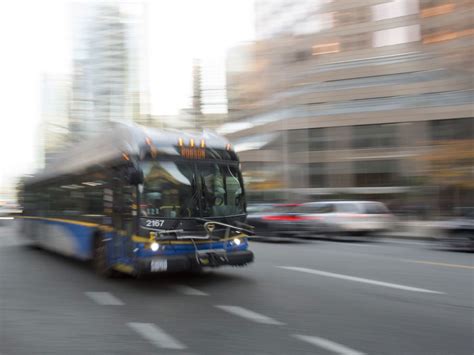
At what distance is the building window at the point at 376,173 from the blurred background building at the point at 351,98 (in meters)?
0.09

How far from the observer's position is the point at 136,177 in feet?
27.6

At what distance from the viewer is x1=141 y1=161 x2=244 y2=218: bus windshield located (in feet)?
28.0

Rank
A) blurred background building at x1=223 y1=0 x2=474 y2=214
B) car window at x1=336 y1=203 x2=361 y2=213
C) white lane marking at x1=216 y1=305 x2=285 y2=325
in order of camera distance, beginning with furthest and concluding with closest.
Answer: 1. blurred background building at x1=223 y1=0 x2=474 y2=214
2. car window at x1=336 y1=203 x2=361 y2=213
3. white lane marking at x1=216 y1=305 x2=285 y2=325

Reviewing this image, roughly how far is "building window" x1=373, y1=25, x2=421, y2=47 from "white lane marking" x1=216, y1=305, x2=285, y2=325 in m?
43.7

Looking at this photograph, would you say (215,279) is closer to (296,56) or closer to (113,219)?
(113,219)

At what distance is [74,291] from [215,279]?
2.40 metres

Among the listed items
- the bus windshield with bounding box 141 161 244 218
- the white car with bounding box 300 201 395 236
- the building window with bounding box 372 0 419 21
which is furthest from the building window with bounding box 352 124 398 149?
the bus windshield with bounding box 141 161 244 218

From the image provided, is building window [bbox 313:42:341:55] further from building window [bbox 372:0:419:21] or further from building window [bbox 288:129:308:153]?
building window [bbox 288:129:308:153]

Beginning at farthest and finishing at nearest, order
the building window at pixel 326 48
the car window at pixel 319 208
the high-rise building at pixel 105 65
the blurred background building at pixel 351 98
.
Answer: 1. the high-rise building at pixel 105 65
2. the building window at pixel 326 48
3. the blurred background building at pixel 351 98
4. the car window at pixel 319 208

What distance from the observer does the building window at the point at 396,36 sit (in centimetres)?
4681

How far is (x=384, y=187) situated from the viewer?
4853cm

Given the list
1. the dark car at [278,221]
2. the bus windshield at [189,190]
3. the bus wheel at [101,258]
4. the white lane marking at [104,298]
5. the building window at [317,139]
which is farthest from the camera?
the building window at [317,139]

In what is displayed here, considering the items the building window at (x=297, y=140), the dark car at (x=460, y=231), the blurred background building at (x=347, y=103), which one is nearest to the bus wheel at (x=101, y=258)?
the dark car at (x=460, y=231)

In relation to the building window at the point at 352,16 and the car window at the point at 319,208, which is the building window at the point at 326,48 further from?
the car window at the point at 319,208
